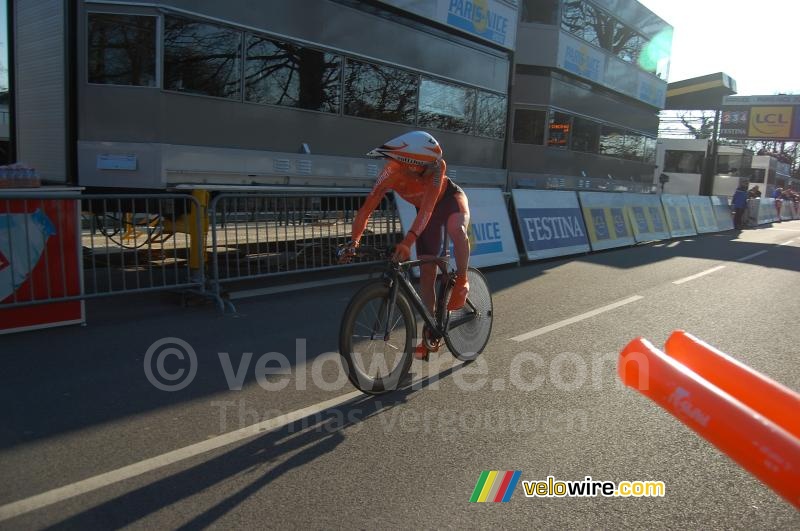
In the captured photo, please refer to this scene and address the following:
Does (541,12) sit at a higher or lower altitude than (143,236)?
higher

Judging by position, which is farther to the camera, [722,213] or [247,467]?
[722,213]

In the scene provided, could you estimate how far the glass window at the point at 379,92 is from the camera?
10.1 meters

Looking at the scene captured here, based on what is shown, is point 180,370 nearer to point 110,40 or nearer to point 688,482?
point 688,482

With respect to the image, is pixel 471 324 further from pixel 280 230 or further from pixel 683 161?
pixel 683 161

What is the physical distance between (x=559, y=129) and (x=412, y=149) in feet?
45.3

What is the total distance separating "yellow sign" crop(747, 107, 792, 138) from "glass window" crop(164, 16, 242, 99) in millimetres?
56380

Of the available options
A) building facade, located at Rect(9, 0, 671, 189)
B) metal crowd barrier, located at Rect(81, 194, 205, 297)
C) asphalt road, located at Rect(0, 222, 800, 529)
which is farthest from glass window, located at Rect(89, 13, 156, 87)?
asphalt road, located at Rect(0, 222, 800, 529)

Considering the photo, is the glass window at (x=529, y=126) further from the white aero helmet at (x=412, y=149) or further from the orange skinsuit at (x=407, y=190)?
the white aero helmet at (x=412, y=149)

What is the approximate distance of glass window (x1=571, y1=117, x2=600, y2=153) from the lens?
58.5ft

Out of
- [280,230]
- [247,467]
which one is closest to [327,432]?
[247,467]

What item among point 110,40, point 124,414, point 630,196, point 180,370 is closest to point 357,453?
point 124,414

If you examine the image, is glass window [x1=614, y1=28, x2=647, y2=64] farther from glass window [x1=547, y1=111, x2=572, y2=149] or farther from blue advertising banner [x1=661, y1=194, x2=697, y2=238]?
blue advertising banner [x1=661, y1=194, x2=697, y2=238]

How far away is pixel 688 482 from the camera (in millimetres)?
3201

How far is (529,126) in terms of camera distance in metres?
16.6
